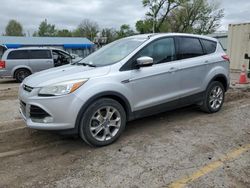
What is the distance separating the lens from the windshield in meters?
4.83

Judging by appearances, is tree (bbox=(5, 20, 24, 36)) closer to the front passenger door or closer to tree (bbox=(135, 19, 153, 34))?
tree (bbox=(135, 19, 153, 34))

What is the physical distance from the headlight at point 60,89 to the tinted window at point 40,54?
1102cm

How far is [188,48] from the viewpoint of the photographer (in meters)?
5.64

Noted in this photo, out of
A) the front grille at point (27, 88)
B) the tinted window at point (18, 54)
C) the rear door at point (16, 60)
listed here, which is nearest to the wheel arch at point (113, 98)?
the front grille at point (27, 88)

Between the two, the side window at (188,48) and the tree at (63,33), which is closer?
the side window at (188,48)

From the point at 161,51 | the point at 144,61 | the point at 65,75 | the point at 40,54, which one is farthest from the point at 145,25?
the point at 65,75

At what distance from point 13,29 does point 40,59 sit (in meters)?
78.3

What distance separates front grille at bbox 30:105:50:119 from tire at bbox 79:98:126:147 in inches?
21.6

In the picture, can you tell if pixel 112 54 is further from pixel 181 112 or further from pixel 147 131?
pixel 181 112

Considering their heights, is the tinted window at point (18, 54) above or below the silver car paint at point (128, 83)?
above

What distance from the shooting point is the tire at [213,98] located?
5.98 metres

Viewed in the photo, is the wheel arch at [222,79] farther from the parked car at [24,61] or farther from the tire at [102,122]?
the parked car at [24,61]

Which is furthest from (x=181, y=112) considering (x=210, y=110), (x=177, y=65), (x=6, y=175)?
(x=6, y=175)

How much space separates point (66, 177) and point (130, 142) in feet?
4.59
